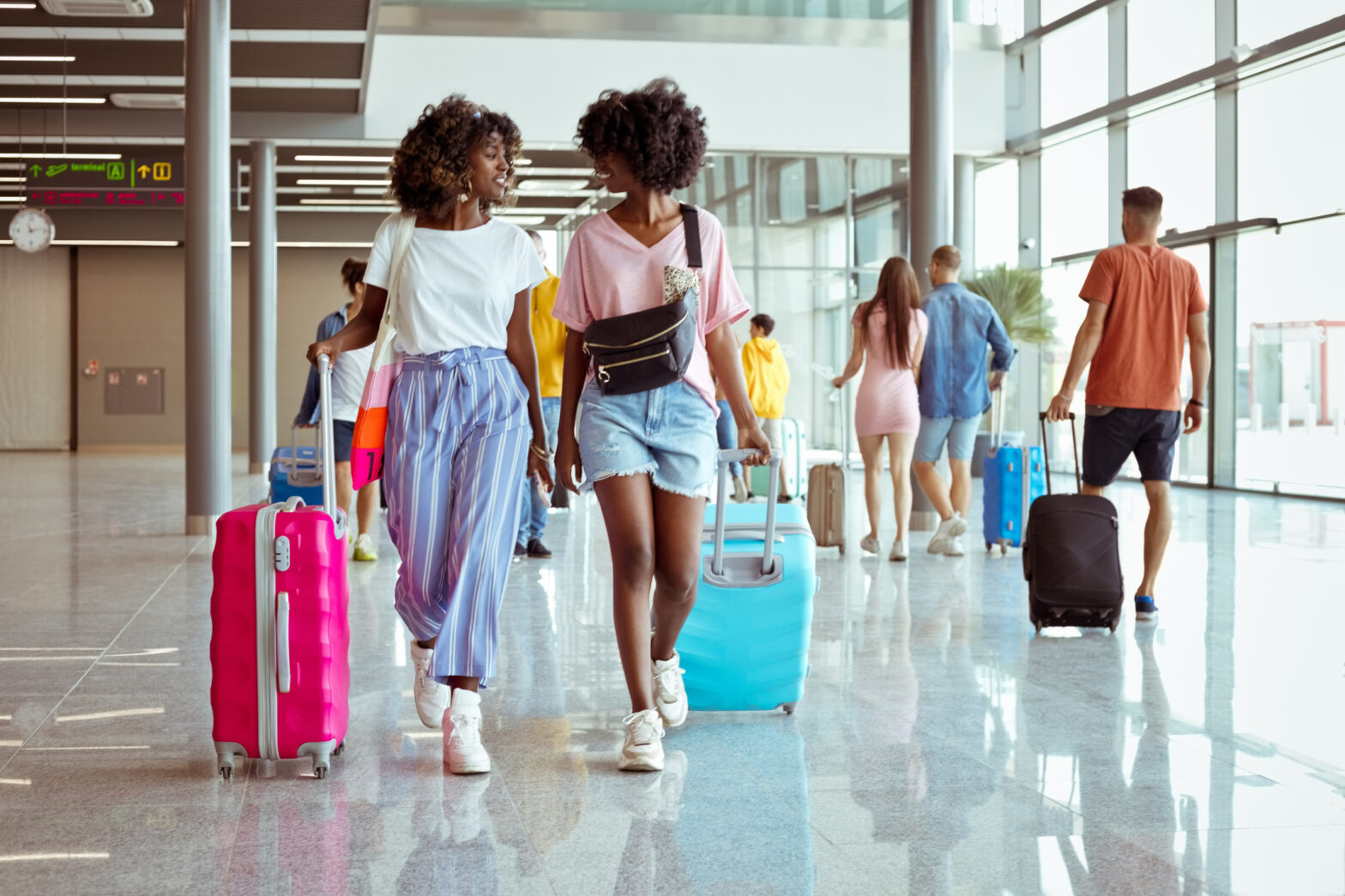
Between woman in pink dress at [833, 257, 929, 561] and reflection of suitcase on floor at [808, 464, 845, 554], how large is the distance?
0.18m

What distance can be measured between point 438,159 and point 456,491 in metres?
0.88

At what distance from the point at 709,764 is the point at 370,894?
4.04ft

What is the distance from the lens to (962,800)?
3354mm

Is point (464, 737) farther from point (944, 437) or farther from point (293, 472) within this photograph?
Result: point (293, 472)

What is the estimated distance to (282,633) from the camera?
11.3ft

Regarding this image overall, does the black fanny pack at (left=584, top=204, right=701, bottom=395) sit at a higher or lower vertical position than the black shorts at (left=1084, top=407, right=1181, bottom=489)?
higher

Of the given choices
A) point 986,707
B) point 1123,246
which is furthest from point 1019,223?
point 986,707

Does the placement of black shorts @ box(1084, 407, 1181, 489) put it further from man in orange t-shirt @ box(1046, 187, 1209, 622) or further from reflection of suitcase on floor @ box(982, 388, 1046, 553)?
reflection of suitcase on floor @ box(982, 388, 1046, 553)

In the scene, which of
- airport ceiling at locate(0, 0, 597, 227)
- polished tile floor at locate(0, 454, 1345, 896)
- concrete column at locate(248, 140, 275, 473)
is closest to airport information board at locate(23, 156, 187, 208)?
airport ceiling at locate(0, 0, 597, 227)

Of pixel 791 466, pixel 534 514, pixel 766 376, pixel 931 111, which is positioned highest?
pixel 931 111

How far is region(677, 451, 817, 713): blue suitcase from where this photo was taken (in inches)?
162

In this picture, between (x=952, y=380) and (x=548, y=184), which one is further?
(x=548, y=184)

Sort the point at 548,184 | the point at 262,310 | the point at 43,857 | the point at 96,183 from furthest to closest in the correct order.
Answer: the point at 548,184 < the point at 262,310 < the point at 96,183 < the point at 43,857

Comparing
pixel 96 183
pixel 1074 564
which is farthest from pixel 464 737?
pixel 96 183
